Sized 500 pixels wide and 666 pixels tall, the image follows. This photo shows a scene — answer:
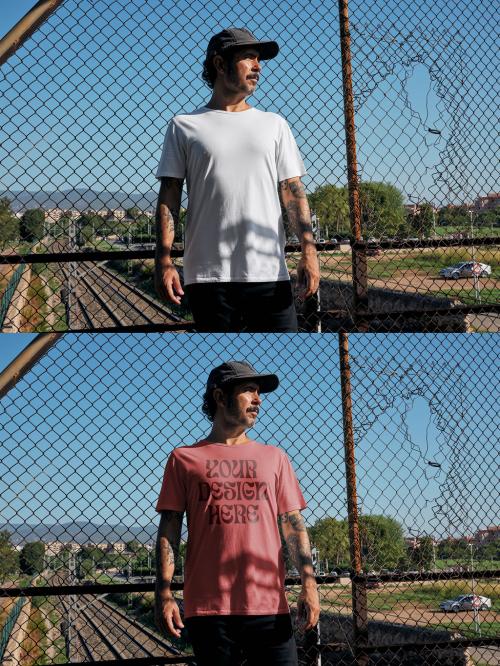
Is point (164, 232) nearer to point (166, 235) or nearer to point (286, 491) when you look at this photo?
point (166, 235)

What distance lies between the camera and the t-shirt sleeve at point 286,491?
3213 millimetres

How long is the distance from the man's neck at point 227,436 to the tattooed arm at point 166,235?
0.51 m

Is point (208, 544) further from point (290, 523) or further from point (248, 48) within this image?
point (248, 48)

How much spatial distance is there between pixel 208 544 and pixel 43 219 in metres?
2.87

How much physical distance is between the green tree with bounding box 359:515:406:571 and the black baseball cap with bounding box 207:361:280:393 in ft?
5.08

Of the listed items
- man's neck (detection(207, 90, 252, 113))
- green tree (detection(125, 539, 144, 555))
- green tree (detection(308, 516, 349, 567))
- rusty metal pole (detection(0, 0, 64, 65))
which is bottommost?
green tree (detection(308, 516, 349, 567))

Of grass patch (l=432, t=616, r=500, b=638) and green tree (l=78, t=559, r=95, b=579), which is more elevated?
green tree (l=78, t=559, r=95, b=579)

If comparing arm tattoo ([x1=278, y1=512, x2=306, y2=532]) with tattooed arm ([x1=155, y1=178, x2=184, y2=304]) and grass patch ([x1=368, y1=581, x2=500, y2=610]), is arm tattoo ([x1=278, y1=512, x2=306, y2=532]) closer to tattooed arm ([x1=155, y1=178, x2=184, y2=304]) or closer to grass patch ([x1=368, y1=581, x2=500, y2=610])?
tattooed arm ([x1=155, y1=178, x2=184, y2=304])

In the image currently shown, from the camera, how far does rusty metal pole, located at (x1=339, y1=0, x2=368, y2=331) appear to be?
16.5 ft

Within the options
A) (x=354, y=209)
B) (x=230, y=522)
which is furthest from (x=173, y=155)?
(x=354, y=209)

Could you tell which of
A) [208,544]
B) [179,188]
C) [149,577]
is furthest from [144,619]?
[179,188]

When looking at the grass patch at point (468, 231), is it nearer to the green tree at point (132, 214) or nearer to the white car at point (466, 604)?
the green tree at point (132, 214)

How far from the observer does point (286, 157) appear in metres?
3.37

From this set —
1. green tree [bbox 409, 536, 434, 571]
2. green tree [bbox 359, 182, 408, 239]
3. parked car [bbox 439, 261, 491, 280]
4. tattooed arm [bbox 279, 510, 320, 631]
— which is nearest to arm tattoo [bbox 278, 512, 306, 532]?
tattooed arm [bbox 279, 510, 320, 631]
